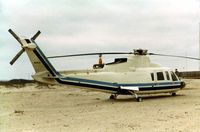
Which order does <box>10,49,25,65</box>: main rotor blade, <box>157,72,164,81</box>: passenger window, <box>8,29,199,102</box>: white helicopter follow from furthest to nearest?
<box>157,72,164,81</box>: passenger window, <box>8,29,199,102</box>: white helicopter, <box>10,49,25,65</box>: main rotor blade

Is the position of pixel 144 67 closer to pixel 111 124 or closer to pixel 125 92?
pixel 125 92

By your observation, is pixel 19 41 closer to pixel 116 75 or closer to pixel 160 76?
pixel 116 75

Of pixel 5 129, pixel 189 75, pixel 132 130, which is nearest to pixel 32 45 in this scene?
pixel 5 129

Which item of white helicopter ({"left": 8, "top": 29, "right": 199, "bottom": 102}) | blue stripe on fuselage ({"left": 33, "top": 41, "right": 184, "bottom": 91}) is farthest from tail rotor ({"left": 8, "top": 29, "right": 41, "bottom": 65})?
blue stripe on fuselage ({"left": 33, "top": 41, "right": 184, "bottom": 91})

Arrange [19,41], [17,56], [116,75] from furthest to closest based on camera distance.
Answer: [116,75], [19,41], [17,56]

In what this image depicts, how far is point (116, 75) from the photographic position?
14992mm

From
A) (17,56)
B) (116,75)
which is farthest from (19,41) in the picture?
(116,75)

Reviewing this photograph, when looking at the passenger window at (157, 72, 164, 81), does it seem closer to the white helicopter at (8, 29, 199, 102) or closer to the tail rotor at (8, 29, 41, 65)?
the white helicopter at (8, 29, 199, 102)

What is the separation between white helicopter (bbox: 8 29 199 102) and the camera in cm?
1316

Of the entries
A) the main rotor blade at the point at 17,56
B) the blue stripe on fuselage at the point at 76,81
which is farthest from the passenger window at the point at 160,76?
the main rotor blade at the point at 17,56

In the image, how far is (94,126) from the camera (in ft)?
25.3

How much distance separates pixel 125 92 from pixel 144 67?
7.90ft

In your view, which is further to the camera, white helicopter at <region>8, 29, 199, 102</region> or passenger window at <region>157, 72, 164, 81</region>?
passenger window at <region>157, 72, 164, 81</region>

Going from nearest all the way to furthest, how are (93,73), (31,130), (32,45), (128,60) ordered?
(31,130), (32,45), (93,73), (128,60)
